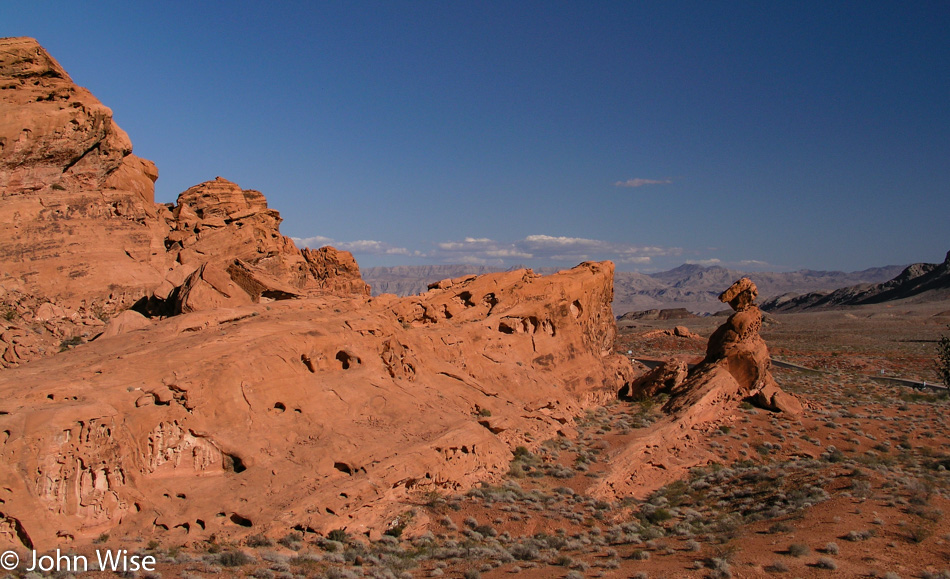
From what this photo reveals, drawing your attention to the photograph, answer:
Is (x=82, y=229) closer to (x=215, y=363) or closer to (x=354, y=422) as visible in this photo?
(x=215, y=363)

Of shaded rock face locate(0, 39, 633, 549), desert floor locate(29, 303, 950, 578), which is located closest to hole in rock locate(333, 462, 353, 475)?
shaded rock face locate(0, 39, 633, 549)

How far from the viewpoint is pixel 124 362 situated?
14227 mm

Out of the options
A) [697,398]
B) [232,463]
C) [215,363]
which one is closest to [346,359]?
[215,363]

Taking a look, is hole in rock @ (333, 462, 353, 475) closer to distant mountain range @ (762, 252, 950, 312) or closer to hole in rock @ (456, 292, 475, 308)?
hole in rock @ (456, 292, 475, 308)

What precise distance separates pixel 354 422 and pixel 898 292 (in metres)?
197

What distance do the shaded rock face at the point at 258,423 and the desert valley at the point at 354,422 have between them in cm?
7

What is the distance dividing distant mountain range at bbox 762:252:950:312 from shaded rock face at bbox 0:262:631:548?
170m

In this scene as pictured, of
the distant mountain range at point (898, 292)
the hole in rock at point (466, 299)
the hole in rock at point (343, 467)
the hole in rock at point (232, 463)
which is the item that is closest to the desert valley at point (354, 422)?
the hole in rock at point (232, 463)

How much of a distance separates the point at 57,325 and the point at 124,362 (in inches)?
347

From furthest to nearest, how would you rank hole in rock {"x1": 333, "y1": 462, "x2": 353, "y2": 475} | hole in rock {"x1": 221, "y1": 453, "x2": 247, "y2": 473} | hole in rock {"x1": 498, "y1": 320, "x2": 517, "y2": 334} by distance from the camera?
hole in rock {"x1": 498, "y1": 320, "x2": 517, "y2": 334} → hole in rock {"x1": 333, "y1": 462, "x2": 353, "y2": 475} → hole in rock {"x1": 221, "y1": 453, "x2": 247, "y2": 473}

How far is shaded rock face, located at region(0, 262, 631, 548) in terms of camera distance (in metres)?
11.6

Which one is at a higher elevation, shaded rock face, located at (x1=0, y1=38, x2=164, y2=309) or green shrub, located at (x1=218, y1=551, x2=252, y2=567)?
shaded rock face, located at (x1=0, y1=38, x2=164, y2=309)

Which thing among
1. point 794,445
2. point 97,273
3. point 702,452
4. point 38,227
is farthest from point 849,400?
point 38,227

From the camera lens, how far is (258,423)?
14930mm
